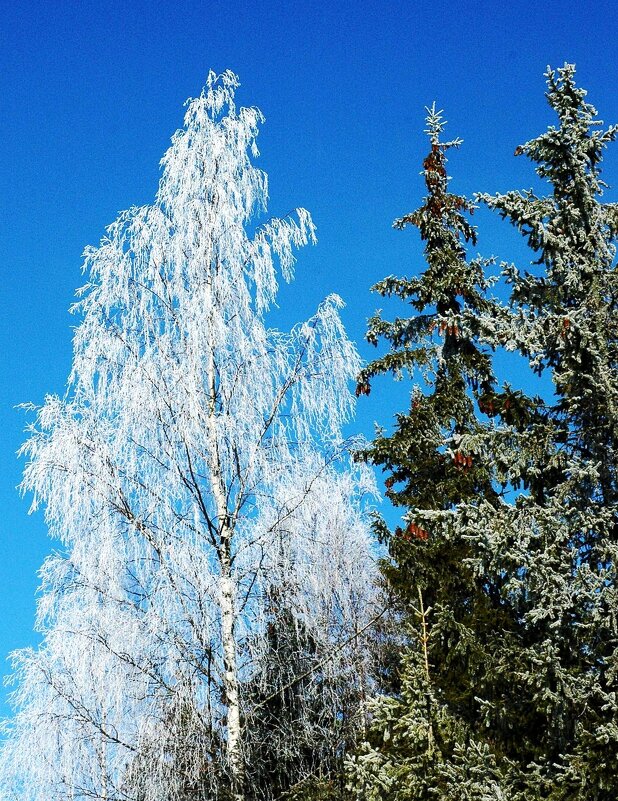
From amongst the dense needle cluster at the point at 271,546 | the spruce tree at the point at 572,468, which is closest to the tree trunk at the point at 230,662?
the dense needle cluster at the point at 271,546

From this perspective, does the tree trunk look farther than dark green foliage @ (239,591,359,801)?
No

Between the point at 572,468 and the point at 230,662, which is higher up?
the point at 572,468

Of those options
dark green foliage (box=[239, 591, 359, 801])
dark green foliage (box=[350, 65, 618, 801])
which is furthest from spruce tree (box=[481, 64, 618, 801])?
dark green foliage (box=[239, 591, 359, 801])

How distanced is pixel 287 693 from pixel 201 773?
197cm

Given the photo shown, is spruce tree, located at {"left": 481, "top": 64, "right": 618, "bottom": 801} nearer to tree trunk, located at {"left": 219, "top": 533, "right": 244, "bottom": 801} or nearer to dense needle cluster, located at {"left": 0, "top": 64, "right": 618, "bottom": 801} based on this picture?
dense needle cluster, located at {"left": 0, "top": 64, "right": 618, "bottom": 801}

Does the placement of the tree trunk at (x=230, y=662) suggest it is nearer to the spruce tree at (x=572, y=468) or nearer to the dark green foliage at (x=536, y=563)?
the dark green foliage at (x=536, y=563)

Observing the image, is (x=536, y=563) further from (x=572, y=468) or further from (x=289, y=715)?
(x=289, y=715)

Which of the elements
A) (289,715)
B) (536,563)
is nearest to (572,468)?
(536,563)

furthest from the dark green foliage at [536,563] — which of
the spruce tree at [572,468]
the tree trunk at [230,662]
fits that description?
the tree trunk at [230,662]

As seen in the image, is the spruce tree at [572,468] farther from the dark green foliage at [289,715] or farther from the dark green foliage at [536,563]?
the dark green foliage at [289,715]

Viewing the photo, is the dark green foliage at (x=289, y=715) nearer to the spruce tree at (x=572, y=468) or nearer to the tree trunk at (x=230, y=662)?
the tree trunk at (x=230, y=662)

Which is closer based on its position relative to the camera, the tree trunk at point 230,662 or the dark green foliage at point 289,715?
the tree trunk at point 230,662

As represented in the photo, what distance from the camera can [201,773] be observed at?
966 cm

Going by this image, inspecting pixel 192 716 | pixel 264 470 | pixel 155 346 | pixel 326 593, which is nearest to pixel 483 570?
pixel 264 470
